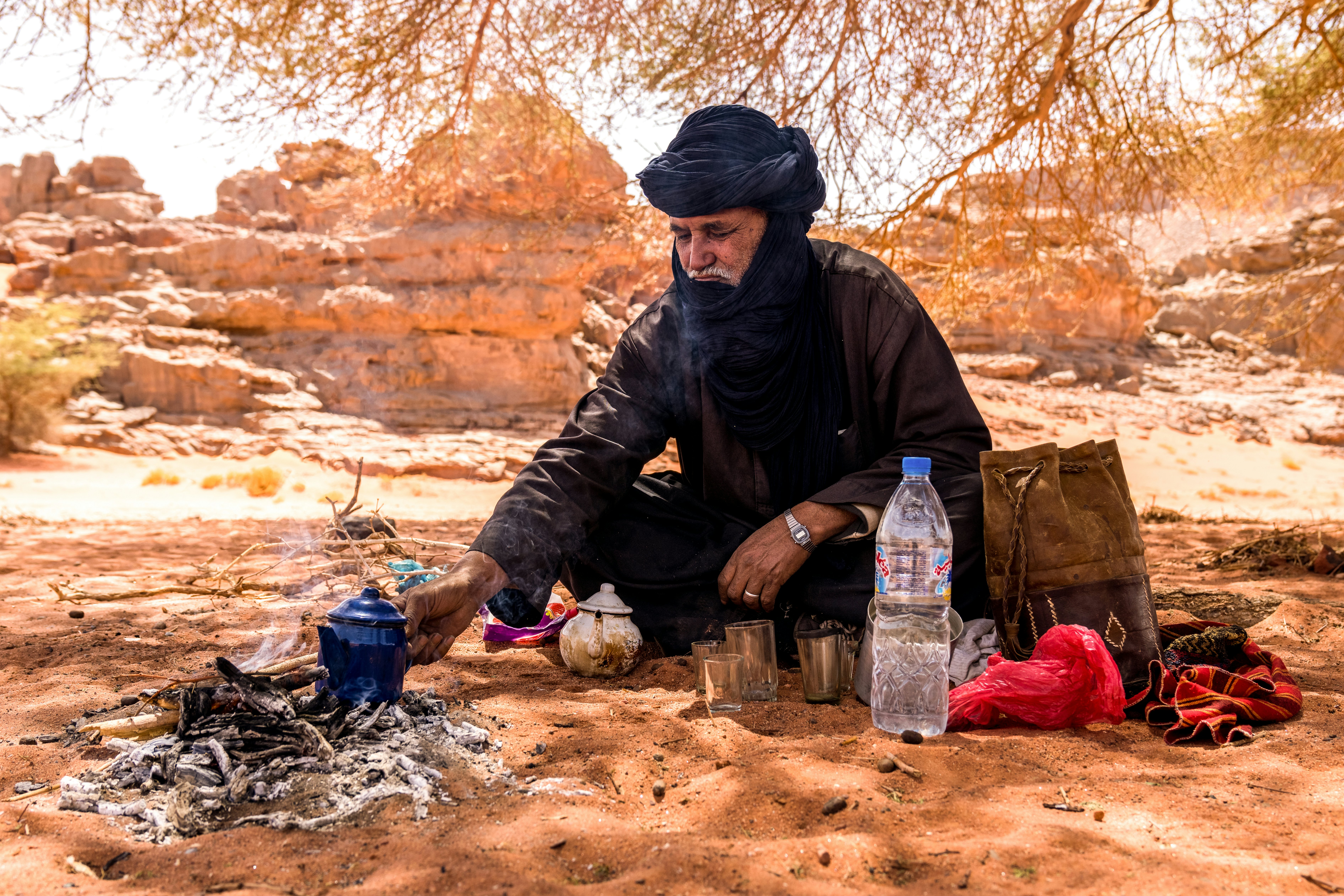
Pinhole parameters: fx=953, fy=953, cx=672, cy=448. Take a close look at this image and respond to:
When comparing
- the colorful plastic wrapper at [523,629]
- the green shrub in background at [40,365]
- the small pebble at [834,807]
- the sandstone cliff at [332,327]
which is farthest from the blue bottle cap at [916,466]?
the green shrub in background at [40,365]

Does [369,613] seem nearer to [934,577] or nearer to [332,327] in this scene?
[934,577]

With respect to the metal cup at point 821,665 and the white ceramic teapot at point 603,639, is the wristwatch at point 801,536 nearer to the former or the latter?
the metal cup at point 821,665

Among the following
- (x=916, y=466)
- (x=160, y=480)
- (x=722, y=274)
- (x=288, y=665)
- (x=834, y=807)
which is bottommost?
(x=160, y=480)

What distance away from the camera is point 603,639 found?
9.32 feet

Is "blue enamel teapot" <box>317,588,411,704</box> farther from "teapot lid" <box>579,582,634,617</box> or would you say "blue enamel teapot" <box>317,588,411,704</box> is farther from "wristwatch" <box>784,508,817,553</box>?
"wristwatch" <box>784,508,817,553</box>

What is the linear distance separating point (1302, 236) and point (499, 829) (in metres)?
31.3

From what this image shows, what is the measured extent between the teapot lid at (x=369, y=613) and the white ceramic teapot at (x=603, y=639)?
838mm

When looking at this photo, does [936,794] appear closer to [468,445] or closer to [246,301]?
[468,445]

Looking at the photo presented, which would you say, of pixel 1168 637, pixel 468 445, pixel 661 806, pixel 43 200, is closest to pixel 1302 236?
pixel 468 445

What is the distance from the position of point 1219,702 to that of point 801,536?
3.61 feet

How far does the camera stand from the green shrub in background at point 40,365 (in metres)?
14.5

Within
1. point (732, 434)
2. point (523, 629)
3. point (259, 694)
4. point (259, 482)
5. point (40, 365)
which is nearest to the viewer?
point (259, 694)

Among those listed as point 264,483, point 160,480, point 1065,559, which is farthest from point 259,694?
point 160,480

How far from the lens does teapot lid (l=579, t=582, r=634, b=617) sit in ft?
9.37
